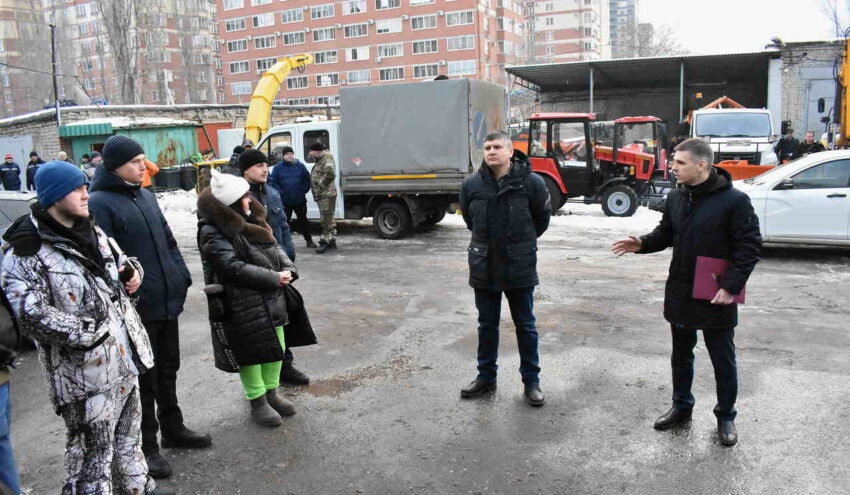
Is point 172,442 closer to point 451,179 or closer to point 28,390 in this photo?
point 28,390

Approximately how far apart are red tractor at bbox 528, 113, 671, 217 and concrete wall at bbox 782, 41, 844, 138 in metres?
16.3

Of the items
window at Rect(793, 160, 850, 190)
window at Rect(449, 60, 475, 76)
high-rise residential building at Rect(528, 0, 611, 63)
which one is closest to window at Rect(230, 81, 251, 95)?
window at Rect(449, 60, 475, 76)

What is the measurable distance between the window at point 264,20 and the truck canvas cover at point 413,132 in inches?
2981

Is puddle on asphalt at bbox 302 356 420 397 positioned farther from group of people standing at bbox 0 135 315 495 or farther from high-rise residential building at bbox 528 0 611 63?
high-rise residential building at bbox 528 0 611 63

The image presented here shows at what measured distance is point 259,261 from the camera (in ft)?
13.2

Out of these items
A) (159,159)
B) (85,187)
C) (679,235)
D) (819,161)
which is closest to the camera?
(85,187)

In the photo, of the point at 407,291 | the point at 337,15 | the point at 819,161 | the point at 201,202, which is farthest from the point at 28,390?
the point at 337,15

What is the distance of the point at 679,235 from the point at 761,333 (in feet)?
8.86

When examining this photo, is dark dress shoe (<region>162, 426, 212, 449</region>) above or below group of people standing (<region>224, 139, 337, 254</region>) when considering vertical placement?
below

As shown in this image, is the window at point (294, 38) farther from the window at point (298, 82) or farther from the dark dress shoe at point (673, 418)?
the dark dress shoe at point (673, 418)

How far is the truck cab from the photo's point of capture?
1598 cm

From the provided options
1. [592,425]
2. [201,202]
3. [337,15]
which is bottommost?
[592,425]

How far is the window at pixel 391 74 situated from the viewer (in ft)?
250

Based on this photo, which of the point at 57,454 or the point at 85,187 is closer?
the point at 85,187
